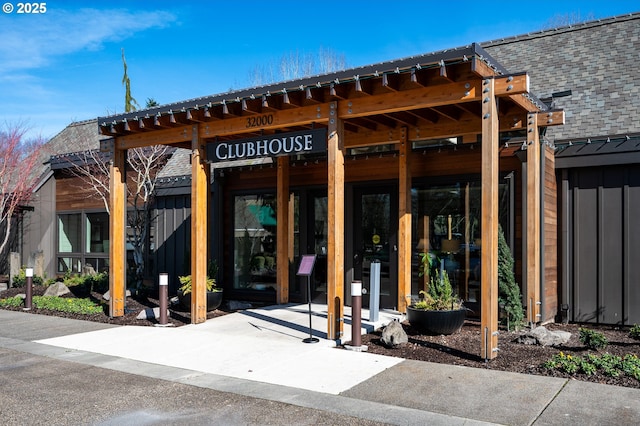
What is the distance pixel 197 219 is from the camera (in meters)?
9.79

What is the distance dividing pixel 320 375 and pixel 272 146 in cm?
378

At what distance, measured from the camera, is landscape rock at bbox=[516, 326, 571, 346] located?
7.61 metres

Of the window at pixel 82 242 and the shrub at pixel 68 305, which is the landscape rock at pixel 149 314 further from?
the window at pixel 82 242

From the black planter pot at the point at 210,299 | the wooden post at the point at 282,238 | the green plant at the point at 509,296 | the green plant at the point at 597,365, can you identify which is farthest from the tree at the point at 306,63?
the green plant at the point at 597,365

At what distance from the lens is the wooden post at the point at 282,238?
1183 centimetres

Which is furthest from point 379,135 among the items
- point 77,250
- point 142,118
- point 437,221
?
point 77,250

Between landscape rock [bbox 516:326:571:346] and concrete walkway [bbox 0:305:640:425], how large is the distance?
63.4 inches

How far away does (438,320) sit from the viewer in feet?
26.4

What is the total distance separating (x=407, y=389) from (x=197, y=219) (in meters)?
5.29

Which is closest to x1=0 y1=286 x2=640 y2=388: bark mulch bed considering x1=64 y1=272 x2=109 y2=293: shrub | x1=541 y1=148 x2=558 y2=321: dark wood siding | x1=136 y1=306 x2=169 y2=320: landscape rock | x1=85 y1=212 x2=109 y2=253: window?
x1=541 y1=148 x2=558 y2=321: dark wood siding

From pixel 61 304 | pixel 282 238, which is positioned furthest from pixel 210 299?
pixel 61 304

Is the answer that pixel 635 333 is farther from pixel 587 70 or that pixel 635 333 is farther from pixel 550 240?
pixel 587 70

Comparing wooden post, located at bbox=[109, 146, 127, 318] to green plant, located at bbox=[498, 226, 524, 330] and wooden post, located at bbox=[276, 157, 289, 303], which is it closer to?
wooden post, located at bbox=[276, 157, 289, 303]

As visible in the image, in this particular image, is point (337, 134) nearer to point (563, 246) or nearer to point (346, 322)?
point (346, 322)
